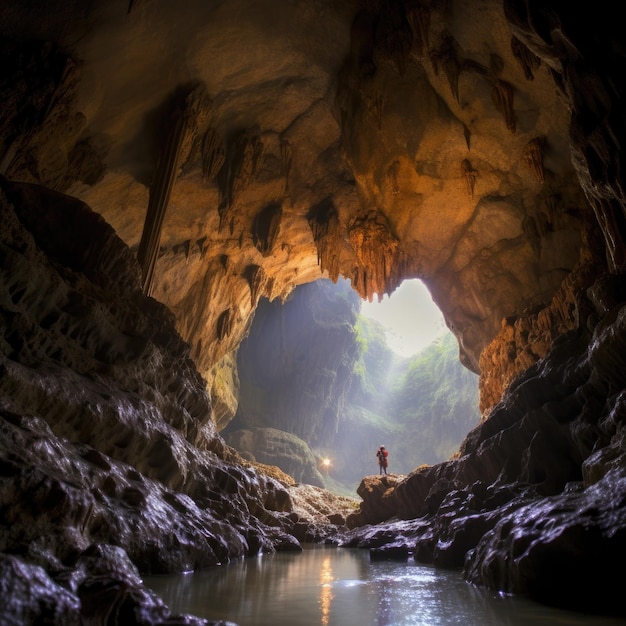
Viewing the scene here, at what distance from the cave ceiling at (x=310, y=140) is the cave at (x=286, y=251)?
7cm

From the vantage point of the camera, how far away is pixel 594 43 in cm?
571

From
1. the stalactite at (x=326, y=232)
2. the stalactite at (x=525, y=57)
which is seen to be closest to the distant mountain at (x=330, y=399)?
the stalactite at (x=326, y=232)

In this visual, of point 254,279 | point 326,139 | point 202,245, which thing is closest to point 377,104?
point 326,139

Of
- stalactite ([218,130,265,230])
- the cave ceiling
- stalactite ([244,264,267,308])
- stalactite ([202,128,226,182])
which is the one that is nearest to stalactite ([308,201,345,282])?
the cave ceiling

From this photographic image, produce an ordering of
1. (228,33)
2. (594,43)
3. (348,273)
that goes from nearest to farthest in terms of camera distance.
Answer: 1. (594,43)
2. (228,33)
3. (348,273)

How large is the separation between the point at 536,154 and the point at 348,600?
1196 centimetres

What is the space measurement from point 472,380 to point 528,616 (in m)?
59.7

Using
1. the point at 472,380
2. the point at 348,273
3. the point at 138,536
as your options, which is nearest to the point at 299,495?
the point at 348,273

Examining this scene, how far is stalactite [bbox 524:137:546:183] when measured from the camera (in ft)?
39.0

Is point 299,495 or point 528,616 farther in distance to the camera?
point 299,495

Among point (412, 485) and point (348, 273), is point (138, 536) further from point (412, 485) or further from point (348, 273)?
point (348, 273)

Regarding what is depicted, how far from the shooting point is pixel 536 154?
12031mm

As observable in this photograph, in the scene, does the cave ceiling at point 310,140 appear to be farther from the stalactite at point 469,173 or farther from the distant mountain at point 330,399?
the distant mountain at point 330,399

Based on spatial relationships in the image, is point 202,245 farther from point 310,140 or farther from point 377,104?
point 377,104
